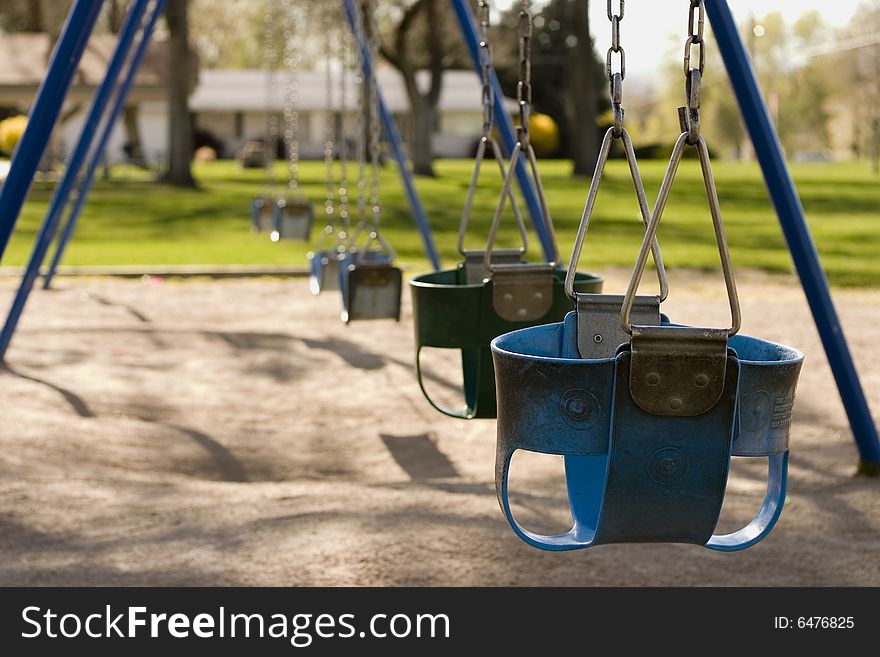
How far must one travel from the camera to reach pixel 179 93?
21.2 meters

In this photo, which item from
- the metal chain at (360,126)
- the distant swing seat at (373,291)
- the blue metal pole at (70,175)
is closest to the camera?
the distant swing seat at (373,291)

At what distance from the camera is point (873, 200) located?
63.3 feet

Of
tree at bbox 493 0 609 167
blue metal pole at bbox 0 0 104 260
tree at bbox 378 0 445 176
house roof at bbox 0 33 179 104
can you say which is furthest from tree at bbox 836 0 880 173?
blue metal pole at bbox 0 0 104 260

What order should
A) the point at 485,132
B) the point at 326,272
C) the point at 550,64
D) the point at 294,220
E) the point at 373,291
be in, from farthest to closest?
the point at 550,64 < the point at 294,220 < the point at 326,272 < the point at 373,291 < the point at 485,132

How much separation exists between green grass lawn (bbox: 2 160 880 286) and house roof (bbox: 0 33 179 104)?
1.73 meters

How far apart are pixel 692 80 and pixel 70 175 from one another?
18.9 feet

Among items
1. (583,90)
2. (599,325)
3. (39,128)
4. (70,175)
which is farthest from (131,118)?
(599,325)

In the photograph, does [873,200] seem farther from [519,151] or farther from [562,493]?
[519,151]

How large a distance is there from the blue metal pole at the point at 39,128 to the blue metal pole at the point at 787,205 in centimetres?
198

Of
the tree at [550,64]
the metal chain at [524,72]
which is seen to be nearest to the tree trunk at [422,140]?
the tree at [550,64]

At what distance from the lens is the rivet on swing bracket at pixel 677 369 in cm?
A: 178

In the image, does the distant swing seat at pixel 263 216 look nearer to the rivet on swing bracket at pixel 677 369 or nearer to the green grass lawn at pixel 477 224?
the green grass lawn at pixel 477 224

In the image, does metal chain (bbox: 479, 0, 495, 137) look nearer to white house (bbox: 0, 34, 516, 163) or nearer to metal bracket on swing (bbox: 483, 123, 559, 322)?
metal bracket on swing (bbox: 483, 123, 559, 322)

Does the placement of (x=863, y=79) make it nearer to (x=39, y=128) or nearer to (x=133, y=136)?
(x=133, y=136)
